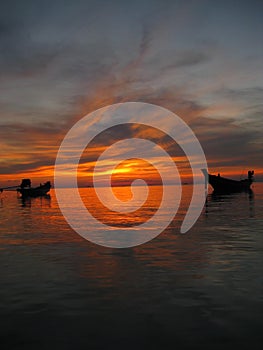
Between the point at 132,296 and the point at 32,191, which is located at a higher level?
the point at 32,191

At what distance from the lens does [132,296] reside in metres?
11.0

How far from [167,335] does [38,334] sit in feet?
10.1

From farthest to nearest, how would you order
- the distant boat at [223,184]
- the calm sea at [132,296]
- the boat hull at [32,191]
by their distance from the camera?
the distant boat at [223,184] → the boat hull at [32,191] → the calm sea at [132,296]

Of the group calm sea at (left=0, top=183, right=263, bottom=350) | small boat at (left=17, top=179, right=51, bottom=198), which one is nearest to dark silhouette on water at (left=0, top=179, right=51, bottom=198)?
small boat at (left=17, top=179, right=51, bottom=198)

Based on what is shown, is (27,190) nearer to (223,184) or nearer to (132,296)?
(223,184)

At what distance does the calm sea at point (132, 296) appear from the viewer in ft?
26.7

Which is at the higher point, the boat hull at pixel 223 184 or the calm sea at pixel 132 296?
the boat hull at pixel 223 184

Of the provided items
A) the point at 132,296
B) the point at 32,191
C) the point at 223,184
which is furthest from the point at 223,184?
the point at 132,296

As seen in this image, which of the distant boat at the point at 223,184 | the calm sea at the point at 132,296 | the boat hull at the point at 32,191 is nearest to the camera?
the calm sea at the point at 132,296

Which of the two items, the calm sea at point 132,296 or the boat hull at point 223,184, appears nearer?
the calm sea at point 132,296

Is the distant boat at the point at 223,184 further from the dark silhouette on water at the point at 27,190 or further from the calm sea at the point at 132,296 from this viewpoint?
the calm sea at the point at 132,296

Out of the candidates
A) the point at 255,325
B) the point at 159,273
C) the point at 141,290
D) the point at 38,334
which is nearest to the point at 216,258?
the point at 159,273

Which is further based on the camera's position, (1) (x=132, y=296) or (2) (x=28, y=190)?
(2) (x=28, y=190)

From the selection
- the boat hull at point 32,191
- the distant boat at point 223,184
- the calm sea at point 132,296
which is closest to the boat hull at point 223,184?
the distant boat at point 223,184
